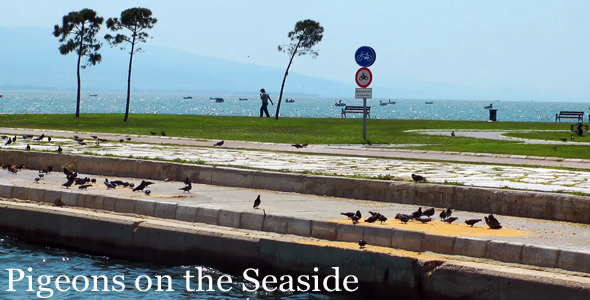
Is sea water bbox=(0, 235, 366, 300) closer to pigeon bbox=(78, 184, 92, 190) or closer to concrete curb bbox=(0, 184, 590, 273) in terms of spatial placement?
concrete curb bbox=(0, 184, 590, 273)

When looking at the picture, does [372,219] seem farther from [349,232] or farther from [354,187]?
[354,187]

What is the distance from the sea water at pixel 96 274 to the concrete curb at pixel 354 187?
10.5 feet

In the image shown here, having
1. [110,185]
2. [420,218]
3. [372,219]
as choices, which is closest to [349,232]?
[372,219]

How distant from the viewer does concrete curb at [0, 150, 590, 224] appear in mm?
12414

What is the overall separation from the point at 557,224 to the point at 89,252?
636cm

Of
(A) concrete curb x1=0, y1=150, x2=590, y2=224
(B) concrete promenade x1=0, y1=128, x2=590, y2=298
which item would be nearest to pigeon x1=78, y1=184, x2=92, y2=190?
(B) concrete promenade x1=0, y1=128, x2=590, y2=298

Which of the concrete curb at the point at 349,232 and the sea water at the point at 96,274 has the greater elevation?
the concrete curb at the point at 349,232

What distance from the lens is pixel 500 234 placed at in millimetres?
10789

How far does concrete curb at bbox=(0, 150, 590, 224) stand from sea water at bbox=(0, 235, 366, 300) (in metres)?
3.20

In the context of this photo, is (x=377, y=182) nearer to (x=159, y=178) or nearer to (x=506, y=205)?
(x=506, y=205)

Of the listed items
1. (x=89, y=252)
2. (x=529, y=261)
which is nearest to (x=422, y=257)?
(x=529, y=261)

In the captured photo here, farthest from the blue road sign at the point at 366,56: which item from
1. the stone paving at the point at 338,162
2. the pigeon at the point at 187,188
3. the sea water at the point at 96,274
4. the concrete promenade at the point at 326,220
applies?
the sea water at the point at 96,274

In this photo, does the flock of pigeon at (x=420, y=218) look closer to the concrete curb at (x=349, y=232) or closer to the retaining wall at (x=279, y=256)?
the concrete curb at (x=349, y=232)

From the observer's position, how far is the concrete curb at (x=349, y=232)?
9594 mm
